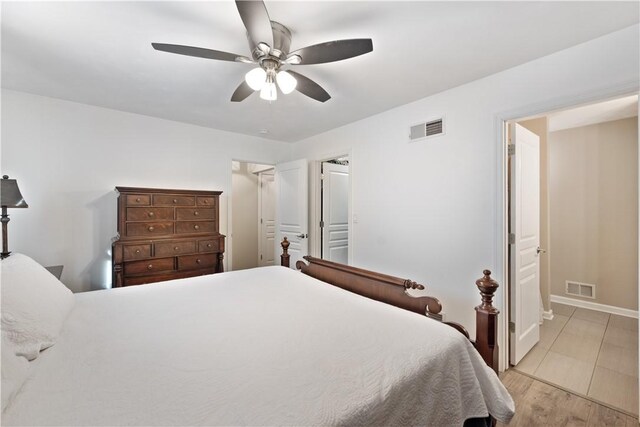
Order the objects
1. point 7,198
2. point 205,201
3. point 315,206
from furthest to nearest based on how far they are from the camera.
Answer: point 315,206 → point 205,201 → point 7,198

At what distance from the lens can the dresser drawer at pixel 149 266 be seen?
2.78m

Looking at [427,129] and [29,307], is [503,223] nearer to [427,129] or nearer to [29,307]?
[427,129]

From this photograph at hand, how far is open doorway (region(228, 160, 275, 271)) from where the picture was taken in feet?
17.5

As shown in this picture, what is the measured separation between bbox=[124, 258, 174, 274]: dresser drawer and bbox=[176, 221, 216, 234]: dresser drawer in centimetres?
35

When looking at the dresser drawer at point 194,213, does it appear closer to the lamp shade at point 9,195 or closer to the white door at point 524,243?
the lamp shade at point 9,195

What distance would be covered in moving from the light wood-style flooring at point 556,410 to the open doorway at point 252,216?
168 inches

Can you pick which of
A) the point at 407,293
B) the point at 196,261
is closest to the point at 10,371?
the point at 407,293

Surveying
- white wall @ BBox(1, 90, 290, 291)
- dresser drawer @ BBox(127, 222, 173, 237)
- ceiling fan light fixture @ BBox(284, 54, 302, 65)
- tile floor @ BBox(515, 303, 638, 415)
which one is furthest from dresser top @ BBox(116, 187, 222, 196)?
tile floor @ BBox(515, 303, 638, 415)

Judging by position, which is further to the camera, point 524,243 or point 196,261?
point 196,261

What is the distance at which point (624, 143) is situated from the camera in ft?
10.9

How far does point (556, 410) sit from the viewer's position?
72.1 inches

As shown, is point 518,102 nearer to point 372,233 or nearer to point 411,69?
point 411,69

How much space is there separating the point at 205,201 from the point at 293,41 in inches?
85.4

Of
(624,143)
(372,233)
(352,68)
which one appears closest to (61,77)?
(352,68)
